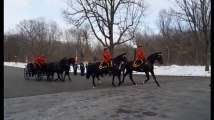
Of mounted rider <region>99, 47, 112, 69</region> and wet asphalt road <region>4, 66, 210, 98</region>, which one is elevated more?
mounted rider <region>99, 47, 112, 69</region>

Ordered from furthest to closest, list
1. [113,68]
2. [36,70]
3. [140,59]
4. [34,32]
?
1. [34,32]
2. [36,70]
3. [113,68]
4. [140,59]

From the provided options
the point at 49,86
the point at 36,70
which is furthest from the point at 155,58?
the point at 36,70

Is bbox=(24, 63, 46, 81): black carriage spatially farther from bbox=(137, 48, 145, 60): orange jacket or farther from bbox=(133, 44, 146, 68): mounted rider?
bbox=(137, 48, 145, 60): orange jacket

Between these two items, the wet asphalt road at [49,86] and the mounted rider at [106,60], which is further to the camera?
the mounted rider at [106,60]

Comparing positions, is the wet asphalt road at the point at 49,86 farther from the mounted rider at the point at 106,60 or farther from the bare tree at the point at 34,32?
the bare tree at the point at 34,32

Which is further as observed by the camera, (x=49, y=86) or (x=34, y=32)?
(x=34, y=32)

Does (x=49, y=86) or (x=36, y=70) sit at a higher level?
(x=36, y=70)

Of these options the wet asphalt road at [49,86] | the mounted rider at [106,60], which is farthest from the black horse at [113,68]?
the wet asphalt road at [49,86]

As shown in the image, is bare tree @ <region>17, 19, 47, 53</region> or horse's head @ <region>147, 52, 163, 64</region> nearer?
horse's head @ <region>147, 52, 163, 64</region>

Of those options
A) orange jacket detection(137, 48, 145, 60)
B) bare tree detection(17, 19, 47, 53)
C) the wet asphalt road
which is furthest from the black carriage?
bare tree detection(17, 19, 47, 53)

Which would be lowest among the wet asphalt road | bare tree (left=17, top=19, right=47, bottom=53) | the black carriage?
the wet asphalt road

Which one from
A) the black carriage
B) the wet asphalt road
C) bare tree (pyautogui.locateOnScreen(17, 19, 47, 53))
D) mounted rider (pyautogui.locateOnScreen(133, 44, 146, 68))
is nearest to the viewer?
the wet asphalt road

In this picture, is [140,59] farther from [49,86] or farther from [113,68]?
[49,86]

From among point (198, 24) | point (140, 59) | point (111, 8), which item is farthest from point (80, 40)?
point (140, 59)
